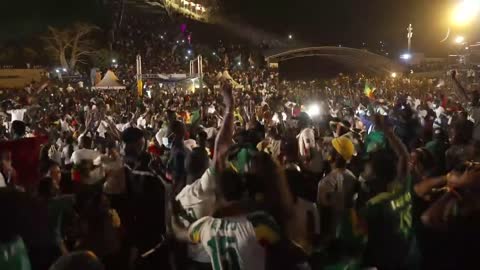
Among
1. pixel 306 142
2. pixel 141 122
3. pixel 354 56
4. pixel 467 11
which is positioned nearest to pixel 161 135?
pixel 141 122

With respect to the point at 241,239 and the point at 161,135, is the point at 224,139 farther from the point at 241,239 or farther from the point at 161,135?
the point at 161,135

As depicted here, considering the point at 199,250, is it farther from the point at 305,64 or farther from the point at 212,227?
the point at 305,64

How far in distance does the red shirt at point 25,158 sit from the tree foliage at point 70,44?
42.2m

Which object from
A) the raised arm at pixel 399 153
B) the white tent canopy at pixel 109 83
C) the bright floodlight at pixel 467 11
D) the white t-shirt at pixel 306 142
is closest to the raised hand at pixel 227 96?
the raised arm at pixel 399 153

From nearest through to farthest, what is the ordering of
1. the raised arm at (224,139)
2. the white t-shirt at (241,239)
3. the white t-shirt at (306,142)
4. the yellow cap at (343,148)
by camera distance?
the white t-shirt at (241,239), the raised arm at (224,139), the yellow cap at (343,148), the white t-shirt at (306,142)

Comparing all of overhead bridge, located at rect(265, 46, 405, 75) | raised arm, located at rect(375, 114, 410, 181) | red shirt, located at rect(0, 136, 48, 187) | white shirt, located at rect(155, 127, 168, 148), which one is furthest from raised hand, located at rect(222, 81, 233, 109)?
overhead bridge, located at rect(265, 46, 405, 75)

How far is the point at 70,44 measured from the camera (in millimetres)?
48781

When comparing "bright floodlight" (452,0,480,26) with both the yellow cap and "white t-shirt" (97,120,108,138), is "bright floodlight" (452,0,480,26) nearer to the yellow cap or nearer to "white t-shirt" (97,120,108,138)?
"white t-shirt" (97,120,108,138)

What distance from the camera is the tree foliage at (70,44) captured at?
47.7 meters

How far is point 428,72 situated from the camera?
33750mm

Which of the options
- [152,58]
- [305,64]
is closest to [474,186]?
[305,64]

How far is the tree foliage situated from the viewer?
47.7 m

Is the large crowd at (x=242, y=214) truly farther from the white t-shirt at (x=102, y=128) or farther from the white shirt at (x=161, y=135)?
the white t-shirt at (x=102, y=128)

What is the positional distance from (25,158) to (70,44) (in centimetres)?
4513
